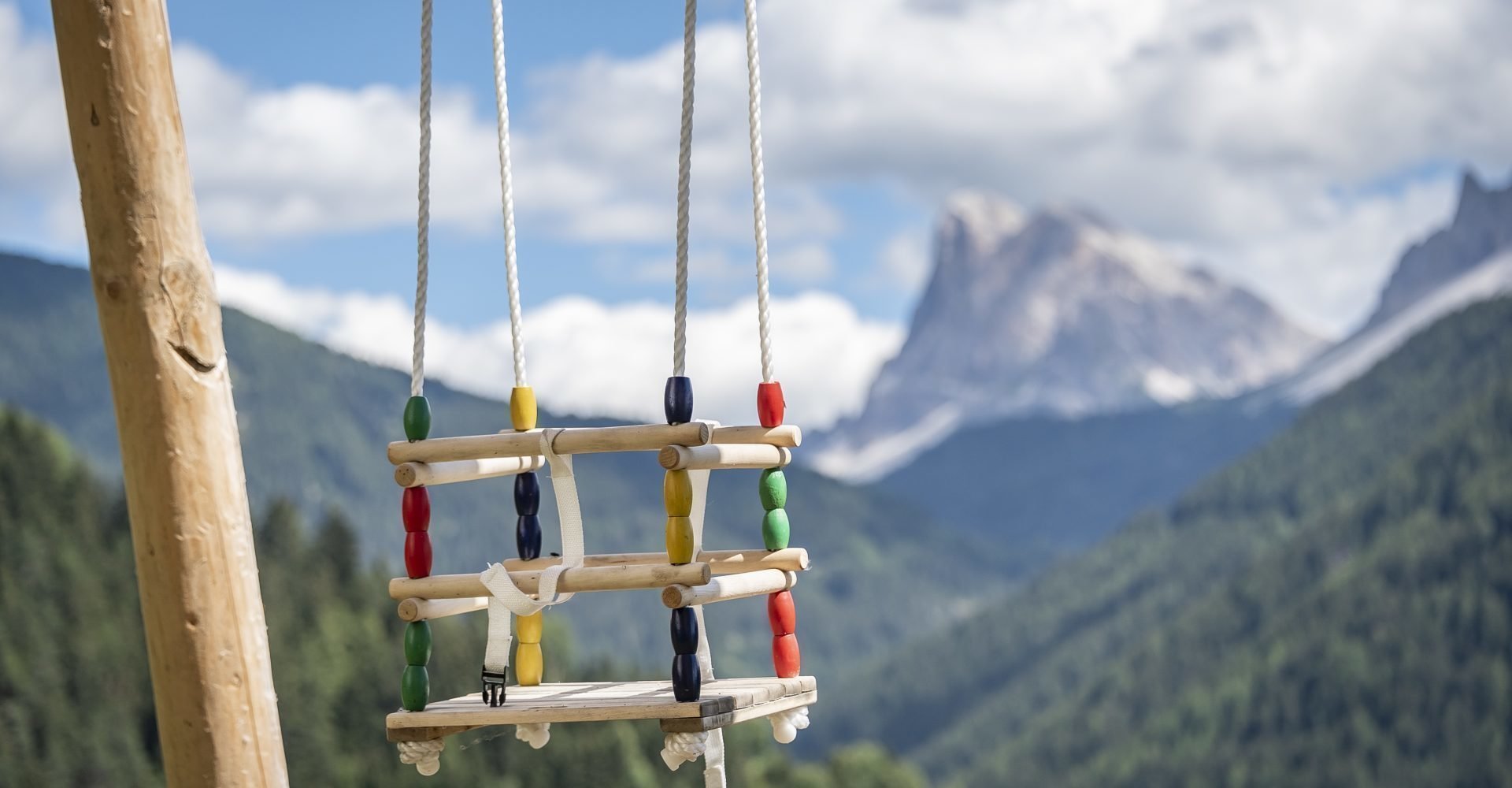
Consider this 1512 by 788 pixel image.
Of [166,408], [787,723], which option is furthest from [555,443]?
[166,408]

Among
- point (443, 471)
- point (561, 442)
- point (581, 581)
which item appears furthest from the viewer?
point (443, 471)

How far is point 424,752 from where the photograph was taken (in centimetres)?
704

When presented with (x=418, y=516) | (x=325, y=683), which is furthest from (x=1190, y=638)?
(x=418, y=516)

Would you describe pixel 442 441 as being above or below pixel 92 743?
above

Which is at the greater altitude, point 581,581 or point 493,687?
point 581,581

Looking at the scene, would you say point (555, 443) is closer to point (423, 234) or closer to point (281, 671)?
point (423, 234)

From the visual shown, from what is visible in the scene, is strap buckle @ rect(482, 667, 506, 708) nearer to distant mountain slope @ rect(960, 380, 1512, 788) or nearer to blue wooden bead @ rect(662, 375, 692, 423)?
blue wooden bead @ rect(662, 375, 692, 423)

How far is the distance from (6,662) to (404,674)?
3692 inches

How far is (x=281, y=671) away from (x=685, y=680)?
302 feet

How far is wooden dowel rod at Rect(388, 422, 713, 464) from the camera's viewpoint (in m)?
6.68

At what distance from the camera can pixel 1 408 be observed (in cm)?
10644

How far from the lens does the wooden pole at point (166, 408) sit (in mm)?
5785

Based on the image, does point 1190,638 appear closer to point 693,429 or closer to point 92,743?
point 92,743

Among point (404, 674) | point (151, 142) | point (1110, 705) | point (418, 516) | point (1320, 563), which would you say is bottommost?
point (1110, 705)
